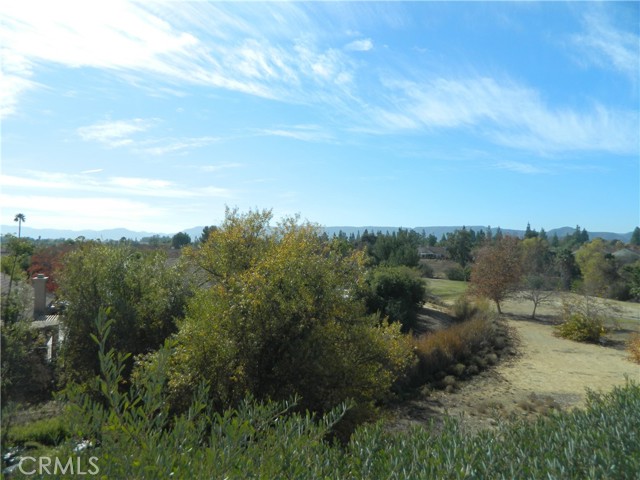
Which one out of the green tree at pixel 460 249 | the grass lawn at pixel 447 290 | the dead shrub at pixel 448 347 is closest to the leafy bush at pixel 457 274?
the grass lawn at pixel 447 290

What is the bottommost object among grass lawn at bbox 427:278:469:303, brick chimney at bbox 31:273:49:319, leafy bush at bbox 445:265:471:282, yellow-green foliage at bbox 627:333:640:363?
yellow-green foliage at bbox 627:333:640:363

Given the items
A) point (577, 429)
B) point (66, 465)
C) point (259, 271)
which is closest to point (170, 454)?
point (66, 465)

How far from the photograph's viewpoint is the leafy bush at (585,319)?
23297 mm

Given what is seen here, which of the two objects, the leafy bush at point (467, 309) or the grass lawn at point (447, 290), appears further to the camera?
the grass lawn at point (447, 290)

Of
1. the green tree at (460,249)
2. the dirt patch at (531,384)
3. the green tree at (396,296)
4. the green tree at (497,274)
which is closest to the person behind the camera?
the dirt patch at (531,384)

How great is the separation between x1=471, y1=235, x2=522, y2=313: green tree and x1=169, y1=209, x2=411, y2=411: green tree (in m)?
21.4

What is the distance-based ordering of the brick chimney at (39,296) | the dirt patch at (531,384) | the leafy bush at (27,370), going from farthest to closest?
the brick chimney at (39,296) < the dirt patch at (531,384) < the leafy bush at (27,370)

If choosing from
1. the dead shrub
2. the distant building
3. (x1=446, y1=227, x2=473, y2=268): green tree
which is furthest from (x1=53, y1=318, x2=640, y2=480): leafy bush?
the distant building

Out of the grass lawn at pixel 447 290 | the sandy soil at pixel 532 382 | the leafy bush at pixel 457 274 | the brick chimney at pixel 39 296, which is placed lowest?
the sandy soil at pixel 532 382

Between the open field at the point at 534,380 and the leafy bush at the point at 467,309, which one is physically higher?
the leafy bush at the point at 467,309

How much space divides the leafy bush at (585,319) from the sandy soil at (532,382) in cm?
71

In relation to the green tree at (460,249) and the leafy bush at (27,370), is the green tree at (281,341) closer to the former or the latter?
the leafy bush at (27,370)

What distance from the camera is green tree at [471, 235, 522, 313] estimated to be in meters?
27.8

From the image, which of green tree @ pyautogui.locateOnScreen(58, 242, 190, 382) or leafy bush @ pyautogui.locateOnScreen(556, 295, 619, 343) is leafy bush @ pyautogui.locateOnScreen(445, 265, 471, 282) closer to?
leafy bush @ pyautogui.locateOnScreen(556, 295, 619, 343)
